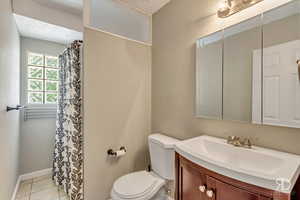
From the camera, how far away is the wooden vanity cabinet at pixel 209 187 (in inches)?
28.0

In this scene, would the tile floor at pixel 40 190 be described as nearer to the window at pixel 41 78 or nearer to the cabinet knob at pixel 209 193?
the window at pixel 41 78

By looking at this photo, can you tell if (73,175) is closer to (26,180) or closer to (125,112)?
(125,112)

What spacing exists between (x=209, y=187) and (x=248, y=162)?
350 mm

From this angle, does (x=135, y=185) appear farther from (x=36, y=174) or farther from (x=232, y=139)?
(x=36, y=174)

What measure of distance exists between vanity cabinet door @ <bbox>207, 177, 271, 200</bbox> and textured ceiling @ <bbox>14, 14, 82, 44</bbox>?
7.98 feet

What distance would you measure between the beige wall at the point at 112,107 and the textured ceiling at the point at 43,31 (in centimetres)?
82

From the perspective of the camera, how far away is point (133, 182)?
155 centimetres

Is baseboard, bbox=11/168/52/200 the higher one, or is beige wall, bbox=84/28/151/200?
beige wall, bbox=84/28/151/200

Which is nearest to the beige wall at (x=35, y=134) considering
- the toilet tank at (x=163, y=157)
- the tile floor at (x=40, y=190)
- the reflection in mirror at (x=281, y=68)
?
the tile floor at (x=40, y=190)

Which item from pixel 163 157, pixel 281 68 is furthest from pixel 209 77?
pixel 163 157

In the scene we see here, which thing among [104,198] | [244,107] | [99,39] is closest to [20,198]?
[104,198]

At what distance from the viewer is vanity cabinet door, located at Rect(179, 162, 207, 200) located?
954mm

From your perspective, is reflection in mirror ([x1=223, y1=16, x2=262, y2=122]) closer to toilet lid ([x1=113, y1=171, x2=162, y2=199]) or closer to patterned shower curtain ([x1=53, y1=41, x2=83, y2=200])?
toilet lid ([x1=113, y1=171, x2=162, y2=199])

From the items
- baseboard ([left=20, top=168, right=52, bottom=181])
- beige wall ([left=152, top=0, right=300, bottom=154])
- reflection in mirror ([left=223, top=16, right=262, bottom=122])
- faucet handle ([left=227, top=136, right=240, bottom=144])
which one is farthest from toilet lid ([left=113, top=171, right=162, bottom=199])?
baseboard ([left=20, top=168, right=52, bottom=181])
